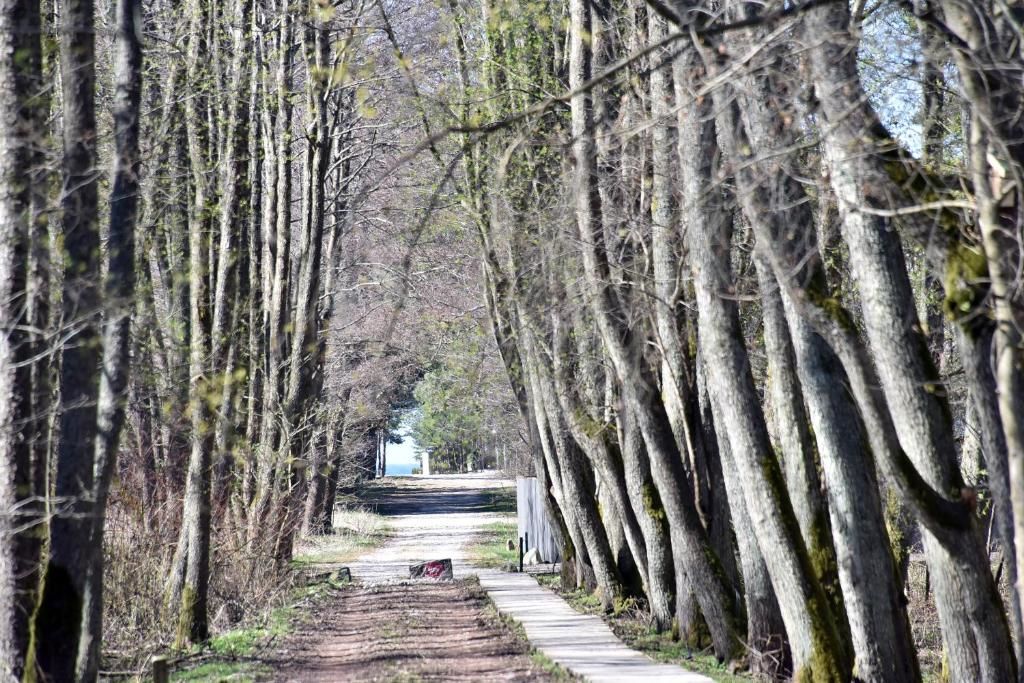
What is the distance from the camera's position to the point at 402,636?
59.0ft

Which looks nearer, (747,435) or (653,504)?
(747,435)

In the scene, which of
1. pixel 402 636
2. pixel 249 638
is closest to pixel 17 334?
pixel 249 638

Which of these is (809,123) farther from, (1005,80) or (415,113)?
(415,113)

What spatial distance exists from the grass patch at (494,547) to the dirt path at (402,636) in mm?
682

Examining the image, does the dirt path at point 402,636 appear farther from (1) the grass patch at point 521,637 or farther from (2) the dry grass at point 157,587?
(2) the dry grass at point 157,587

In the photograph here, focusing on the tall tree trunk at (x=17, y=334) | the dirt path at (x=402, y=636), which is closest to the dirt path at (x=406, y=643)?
the dirt path at (x=402, y=636)

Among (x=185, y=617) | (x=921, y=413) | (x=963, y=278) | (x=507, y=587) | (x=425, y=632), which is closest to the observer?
(x=963, y=278)

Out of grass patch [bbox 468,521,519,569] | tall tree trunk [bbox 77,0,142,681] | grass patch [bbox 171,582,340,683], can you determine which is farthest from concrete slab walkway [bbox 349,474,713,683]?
tall tree trunk [bbox 77,0,142,681]

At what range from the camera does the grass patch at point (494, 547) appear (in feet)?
104

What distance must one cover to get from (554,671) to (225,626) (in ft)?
23.1

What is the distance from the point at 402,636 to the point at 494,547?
61.7 ft

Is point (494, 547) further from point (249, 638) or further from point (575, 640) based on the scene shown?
point (575, 640)

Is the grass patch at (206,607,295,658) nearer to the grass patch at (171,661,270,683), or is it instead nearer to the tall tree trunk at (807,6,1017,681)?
the grass patch at (171,661,270,683)

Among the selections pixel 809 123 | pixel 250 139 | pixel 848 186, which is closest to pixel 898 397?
pixel 848 186
